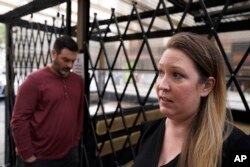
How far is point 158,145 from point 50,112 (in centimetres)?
106

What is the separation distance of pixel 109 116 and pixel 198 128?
1372 mm

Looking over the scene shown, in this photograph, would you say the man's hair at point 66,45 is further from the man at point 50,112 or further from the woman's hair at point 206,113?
the woman's hair at point 206,113

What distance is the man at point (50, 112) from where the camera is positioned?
1764 mm

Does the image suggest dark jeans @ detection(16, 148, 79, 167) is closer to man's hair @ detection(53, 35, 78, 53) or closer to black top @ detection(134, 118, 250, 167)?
man's hair @ detection(53, 35, 78, 53)

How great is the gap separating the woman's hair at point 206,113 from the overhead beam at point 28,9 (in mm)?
1544

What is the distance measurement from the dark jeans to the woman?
1163 millimetres

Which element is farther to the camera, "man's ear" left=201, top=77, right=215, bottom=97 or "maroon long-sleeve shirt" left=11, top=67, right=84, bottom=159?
"maroon long-sleeve shirt" left=11, top=67, right=84, bottom=159

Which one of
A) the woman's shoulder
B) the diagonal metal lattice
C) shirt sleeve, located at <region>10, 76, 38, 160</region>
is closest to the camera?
the woman's shoulder

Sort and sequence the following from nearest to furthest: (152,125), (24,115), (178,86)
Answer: (178,86) < (152,125) < (24,115)

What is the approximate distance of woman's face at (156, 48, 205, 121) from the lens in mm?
832

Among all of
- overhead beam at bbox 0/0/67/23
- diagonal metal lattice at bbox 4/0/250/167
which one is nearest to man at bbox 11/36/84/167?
diagonal metal lattice at bbox 4/0/250/167

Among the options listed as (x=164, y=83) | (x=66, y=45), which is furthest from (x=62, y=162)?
(x=164, y=83)

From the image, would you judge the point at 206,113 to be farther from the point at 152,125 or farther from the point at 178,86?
the point at 152,125

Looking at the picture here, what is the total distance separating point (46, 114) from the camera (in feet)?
5.96
